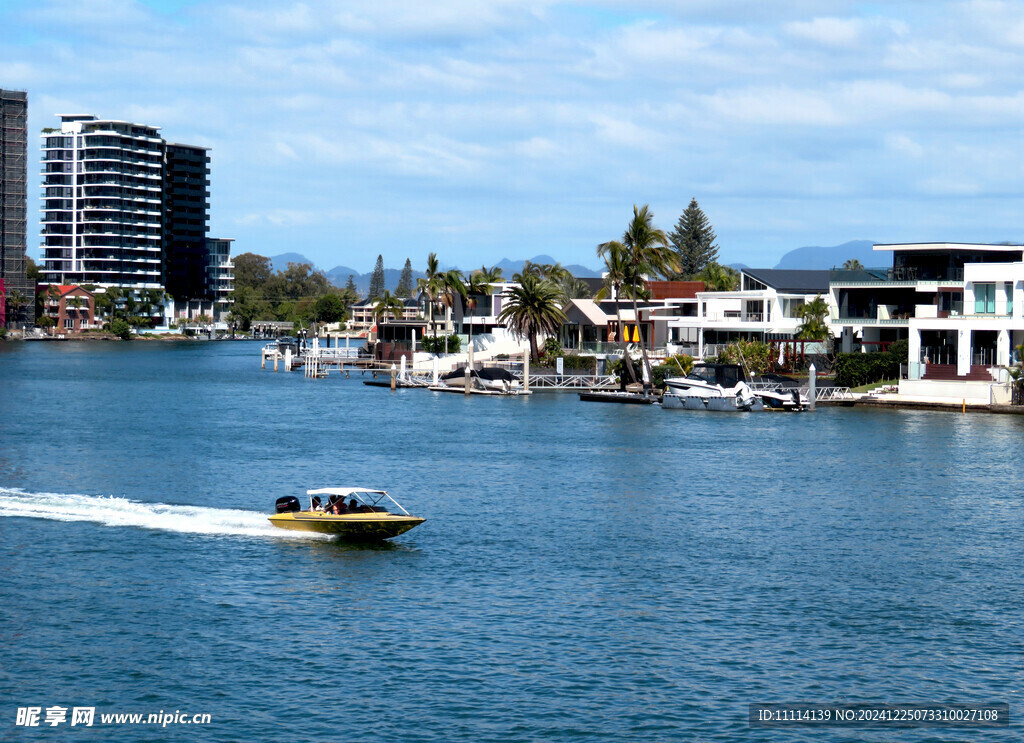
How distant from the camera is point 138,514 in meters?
46.8

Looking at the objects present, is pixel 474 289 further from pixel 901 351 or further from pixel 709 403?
pixel 901 351

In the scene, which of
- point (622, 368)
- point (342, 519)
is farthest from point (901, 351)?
point (342, 519)

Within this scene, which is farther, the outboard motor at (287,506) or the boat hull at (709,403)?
the boat hull at (709,403)

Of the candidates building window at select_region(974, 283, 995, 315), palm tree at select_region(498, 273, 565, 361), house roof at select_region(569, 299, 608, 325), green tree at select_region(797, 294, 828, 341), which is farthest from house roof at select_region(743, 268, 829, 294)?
building window at select_region(974, 283, 995, 315)

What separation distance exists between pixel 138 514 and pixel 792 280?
9039cm

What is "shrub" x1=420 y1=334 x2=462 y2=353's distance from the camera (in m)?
143

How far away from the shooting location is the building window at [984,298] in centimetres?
9569

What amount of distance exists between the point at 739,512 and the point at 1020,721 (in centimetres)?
2371

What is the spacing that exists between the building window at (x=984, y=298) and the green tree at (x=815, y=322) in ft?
56.6

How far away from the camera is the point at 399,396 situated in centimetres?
11275

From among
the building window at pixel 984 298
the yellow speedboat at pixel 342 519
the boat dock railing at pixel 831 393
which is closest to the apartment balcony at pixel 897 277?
the building window at pixel 984 298

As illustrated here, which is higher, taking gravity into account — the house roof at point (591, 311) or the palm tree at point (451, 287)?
the palm tree at point (451, 287)

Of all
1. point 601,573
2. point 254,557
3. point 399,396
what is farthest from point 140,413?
point 601,573

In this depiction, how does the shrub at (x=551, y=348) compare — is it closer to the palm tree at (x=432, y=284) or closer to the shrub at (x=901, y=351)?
the palm tree at (x=432, y=284)
